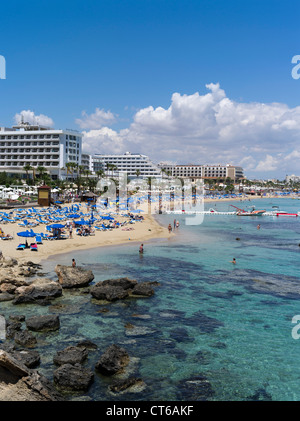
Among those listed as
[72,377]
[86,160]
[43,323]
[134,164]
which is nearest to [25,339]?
Answer: [43,323]

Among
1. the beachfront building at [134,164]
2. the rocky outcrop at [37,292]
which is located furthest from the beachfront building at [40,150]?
the rocky outcrop at [37,292]

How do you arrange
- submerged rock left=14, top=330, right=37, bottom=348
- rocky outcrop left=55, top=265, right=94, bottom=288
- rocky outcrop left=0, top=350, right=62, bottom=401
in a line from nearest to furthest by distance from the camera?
rocky outcrop left=0, top=350, right=62, bottom=401, submerged rock left=14, top=330, right=37, bottom=348, rocky outcrop left=55, top=265, right=94, bottom=288

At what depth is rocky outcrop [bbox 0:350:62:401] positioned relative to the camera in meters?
10.1

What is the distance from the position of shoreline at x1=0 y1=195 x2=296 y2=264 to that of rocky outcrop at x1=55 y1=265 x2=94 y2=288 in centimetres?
611

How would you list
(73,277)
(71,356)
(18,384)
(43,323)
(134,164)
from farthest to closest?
(134,164)
(73,277)
(43,323)
(71,356)
(18,384)

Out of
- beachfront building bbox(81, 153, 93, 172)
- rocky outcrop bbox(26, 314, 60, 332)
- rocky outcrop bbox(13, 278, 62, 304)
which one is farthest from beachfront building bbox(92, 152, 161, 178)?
rocky outcrop bbox(26, 314, 60, 332)

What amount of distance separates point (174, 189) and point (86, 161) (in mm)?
44351

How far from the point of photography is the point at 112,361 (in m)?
13.6

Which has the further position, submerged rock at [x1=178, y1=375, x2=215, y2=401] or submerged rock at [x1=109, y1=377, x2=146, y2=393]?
submerged rock at [x1=109, y1=377, x2=146, y2=393]

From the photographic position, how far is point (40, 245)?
34.2m

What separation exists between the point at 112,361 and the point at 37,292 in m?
8.81

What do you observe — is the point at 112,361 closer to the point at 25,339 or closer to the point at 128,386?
the point at 128,386

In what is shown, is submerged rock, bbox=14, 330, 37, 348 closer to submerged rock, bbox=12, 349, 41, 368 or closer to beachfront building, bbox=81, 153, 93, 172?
submerged rock, bbox=12, 349, 41, 368
